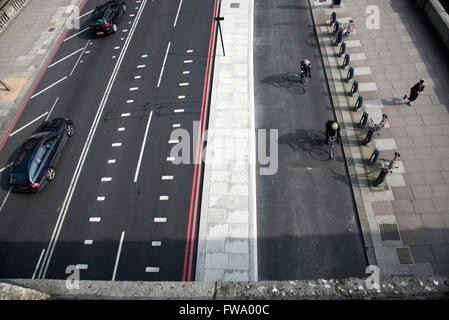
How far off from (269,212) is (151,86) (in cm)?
1278

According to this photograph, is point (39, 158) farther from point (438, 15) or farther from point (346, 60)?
point (438, 15)

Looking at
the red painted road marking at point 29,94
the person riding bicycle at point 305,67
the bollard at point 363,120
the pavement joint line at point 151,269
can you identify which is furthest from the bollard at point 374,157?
the red painted road marking at point 29,94

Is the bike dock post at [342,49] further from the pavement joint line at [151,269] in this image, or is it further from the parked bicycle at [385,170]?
the pavement joint line at [151,269]

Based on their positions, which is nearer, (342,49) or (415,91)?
(415,91)

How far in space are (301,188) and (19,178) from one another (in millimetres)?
15601

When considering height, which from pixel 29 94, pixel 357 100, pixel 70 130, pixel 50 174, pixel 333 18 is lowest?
pixel 50 174

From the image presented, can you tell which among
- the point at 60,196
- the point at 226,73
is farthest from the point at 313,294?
the point at 226,73

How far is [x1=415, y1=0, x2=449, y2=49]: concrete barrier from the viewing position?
1906 centimetres

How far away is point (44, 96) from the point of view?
71.7ft

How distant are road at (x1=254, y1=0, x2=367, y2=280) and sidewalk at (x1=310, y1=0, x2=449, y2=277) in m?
0.74

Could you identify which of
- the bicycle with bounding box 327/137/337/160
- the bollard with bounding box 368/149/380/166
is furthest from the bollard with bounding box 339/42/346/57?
the bollard with bounding box 368/149/380/166

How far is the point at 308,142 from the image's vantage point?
16.6 meters

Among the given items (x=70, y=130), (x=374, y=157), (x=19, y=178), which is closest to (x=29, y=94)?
(x=70, y=130)

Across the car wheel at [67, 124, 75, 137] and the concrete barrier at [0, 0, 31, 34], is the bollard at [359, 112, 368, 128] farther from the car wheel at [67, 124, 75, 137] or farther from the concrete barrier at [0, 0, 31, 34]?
the concrete barrier at [0, 0, 31, 34]
